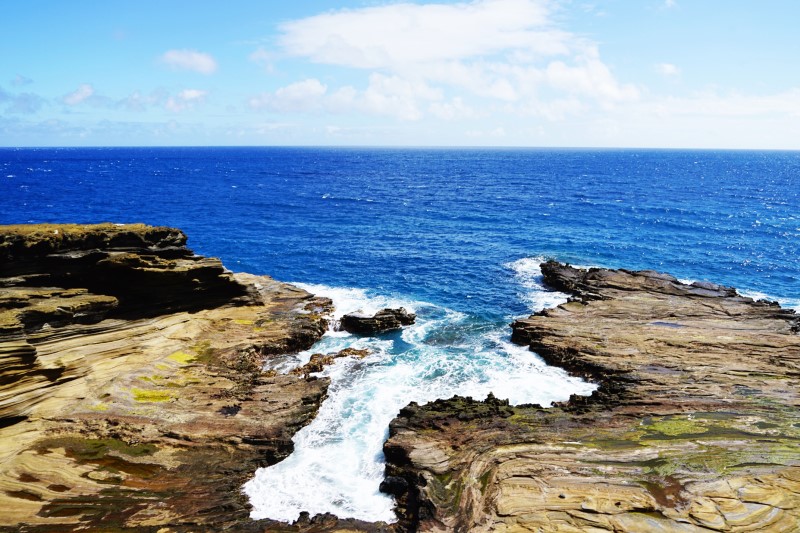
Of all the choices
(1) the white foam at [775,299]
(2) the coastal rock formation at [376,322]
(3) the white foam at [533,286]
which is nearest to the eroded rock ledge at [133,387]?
(2) the coastal rock formation at [376,322]

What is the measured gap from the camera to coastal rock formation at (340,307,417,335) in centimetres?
4416

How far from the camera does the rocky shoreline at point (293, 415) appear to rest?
70.7 feet

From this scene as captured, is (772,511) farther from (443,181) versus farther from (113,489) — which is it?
(443,181)

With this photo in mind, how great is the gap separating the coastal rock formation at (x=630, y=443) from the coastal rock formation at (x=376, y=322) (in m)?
12.8

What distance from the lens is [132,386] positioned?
30.0 meters

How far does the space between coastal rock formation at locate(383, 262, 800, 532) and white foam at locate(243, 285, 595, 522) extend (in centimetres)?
191

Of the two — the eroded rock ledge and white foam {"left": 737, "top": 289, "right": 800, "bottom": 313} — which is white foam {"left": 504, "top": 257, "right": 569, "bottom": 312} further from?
the eroded rock ledge

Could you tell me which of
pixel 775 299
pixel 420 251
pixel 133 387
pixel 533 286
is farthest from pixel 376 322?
pixel 775 299

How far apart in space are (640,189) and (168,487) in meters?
155

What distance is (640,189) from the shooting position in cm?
14712

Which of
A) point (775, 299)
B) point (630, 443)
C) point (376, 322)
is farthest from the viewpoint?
point (775, 299)

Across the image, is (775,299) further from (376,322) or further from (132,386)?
(132,386)

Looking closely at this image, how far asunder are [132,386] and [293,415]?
1049 cm

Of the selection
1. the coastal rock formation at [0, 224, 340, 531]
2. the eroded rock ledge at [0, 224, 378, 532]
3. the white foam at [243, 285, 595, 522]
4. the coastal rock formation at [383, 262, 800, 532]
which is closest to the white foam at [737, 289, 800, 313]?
the coastal rock formation at [383, 262, 800, 532]
